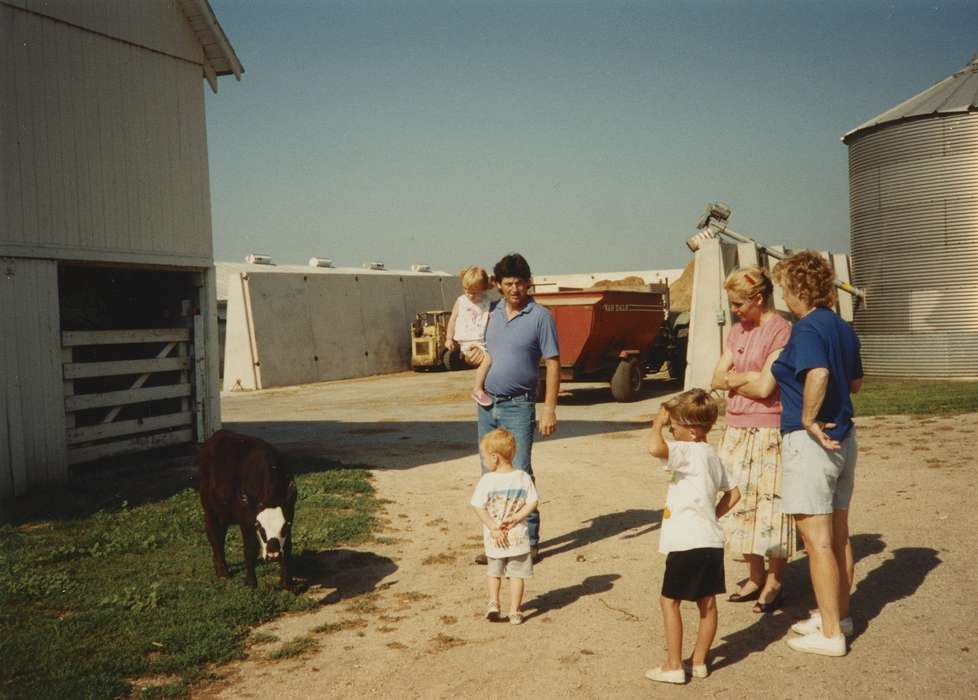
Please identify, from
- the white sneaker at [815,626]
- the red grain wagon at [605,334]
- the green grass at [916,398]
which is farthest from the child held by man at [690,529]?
the red grain wagon at [605,334]

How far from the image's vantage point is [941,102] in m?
18.4

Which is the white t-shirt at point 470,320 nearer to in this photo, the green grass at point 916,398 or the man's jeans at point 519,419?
the man's jeans at point 519,419

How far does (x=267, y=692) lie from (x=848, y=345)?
334cm

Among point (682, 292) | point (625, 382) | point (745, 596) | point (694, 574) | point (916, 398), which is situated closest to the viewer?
point (694, 574)

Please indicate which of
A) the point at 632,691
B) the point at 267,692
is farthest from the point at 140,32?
the point at 632,691

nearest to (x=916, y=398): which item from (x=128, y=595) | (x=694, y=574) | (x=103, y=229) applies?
(x=694, y=574)

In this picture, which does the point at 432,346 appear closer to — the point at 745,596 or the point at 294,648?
the point at 745,596

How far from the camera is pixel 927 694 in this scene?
381 cm

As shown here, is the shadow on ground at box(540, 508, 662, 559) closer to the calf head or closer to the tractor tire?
the calf head

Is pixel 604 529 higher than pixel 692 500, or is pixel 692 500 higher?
pixel 692 500

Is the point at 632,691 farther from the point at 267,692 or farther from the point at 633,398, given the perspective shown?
the point at 633,398

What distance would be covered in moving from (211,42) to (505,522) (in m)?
9.12

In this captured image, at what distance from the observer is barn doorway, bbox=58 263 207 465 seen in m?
10.4

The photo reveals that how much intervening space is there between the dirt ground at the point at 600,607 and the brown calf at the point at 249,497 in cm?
51
